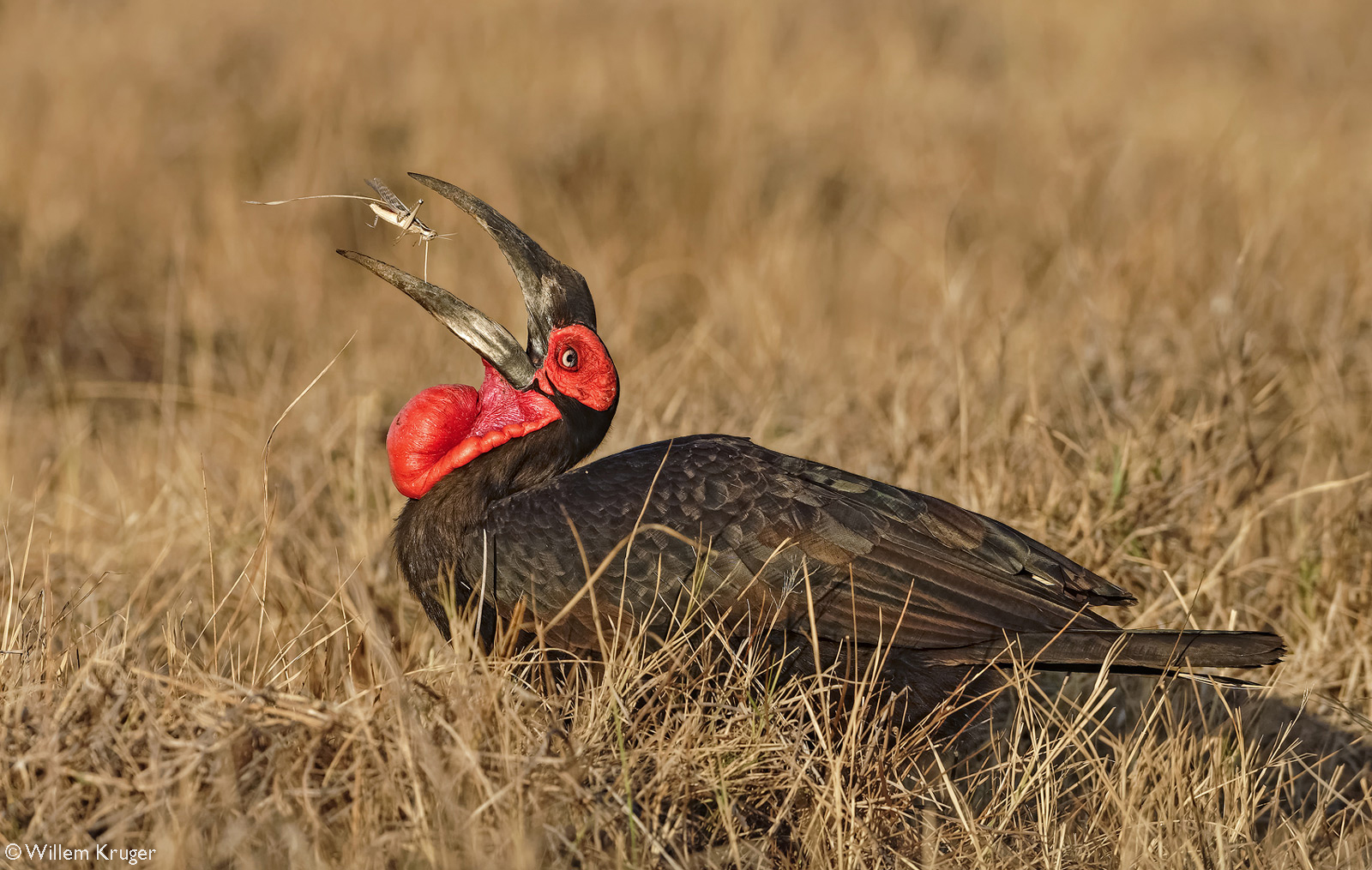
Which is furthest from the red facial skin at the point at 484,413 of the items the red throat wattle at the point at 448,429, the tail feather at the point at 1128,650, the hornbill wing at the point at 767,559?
the tail feather at the point at 1128,650

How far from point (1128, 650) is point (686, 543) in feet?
3.02

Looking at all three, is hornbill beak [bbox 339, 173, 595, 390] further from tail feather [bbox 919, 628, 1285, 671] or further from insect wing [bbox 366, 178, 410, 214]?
tail feather [bbox 919, 628, 1285, 671]

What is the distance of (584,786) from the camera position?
2014 millimetres

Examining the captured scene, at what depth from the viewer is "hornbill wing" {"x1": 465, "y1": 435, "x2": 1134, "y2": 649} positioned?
2512 millimetres

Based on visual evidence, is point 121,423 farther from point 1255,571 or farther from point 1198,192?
point 1198,192

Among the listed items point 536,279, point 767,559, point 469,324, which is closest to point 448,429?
point 469,324

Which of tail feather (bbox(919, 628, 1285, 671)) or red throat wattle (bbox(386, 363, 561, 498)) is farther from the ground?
red throat wattle (bbox(386, 363, 561, 498))

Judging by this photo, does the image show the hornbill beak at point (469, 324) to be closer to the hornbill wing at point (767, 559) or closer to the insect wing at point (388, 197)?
the insect wing at point (388, 197)

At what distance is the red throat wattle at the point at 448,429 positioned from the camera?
2.76 meters

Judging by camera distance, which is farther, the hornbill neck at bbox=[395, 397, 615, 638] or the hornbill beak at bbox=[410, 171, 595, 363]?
the hornbill beak at bbox=[410, 171, 595, 363]

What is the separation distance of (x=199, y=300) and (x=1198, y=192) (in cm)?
483

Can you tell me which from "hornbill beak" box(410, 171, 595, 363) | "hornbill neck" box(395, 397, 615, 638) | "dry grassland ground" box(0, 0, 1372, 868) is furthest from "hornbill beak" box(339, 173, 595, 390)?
"dry grassland ground" box(0, 0, 1372, 868)

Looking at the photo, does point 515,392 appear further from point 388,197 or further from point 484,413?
point 388,197

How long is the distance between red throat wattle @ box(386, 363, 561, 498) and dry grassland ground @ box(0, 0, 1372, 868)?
34cm
